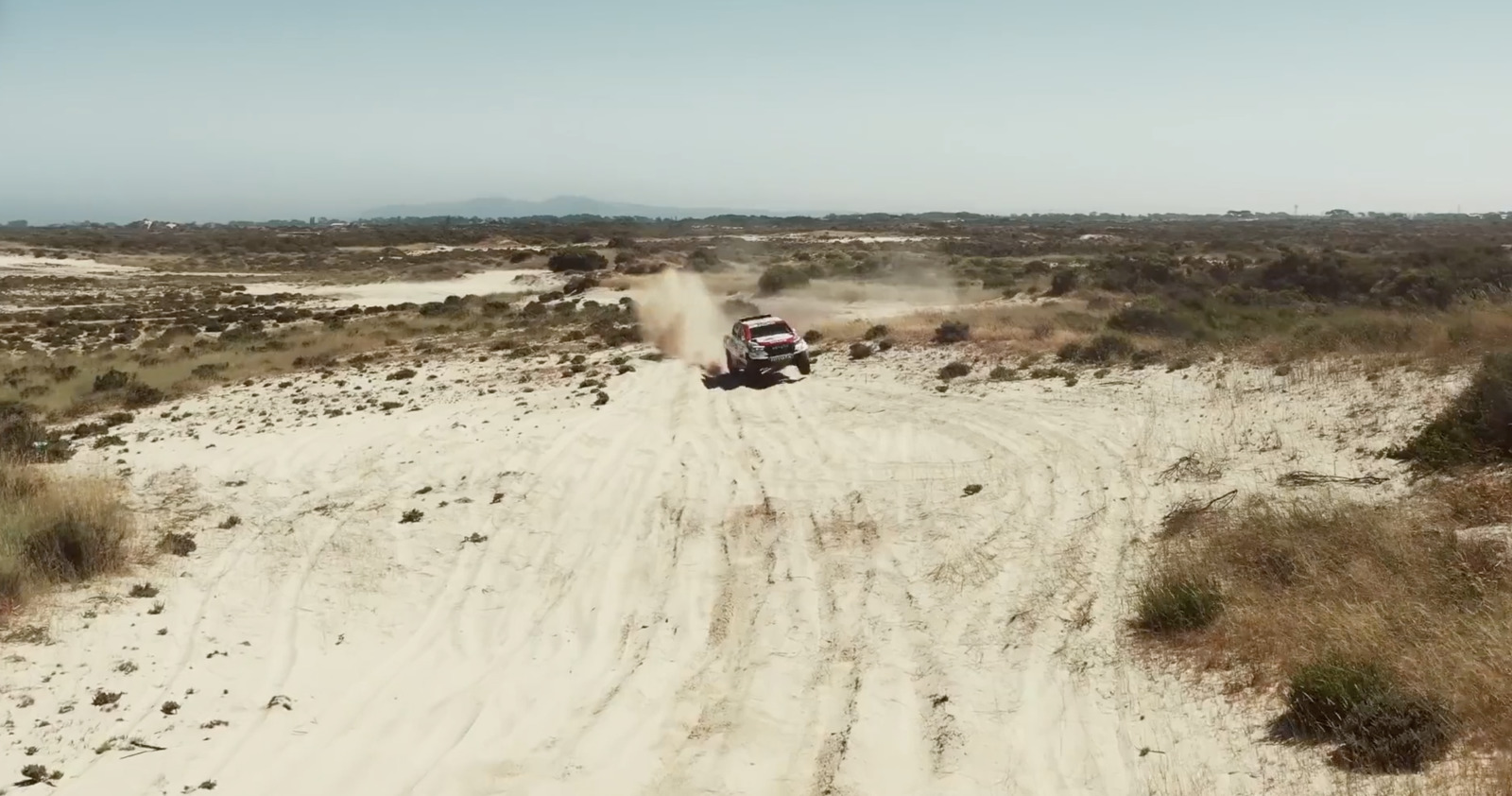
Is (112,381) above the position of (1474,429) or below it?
below

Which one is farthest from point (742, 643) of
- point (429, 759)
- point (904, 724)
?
point (429, 759)

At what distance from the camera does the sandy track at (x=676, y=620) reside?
716 cm

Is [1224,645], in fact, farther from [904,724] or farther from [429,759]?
[429,759]

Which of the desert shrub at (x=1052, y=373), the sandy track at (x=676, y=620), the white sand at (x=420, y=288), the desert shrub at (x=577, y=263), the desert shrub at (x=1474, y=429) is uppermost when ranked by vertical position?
the desert shrub at (x=577, y=263)

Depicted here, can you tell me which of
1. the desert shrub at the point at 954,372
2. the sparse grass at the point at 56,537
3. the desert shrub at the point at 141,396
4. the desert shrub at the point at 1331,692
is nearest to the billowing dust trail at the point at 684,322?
the desert shrub at the point at 954,372

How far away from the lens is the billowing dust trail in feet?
99.5

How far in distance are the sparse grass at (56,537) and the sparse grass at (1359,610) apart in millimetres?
12374

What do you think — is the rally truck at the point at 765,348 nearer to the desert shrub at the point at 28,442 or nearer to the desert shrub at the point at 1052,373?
the desert shrub at the point at 1052,373

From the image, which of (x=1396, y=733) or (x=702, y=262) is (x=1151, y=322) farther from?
(x=702, y=262)

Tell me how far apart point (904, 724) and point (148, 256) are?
412ft

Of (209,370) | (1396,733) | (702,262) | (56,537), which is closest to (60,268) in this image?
(702,262)

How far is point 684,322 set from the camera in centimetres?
3616

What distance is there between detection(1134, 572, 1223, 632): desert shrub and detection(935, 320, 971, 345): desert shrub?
1784 centimetres

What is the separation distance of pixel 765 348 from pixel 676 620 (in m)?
15.2
